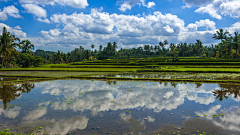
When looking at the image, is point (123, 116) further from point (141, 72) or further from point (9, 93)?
point (141, 72)

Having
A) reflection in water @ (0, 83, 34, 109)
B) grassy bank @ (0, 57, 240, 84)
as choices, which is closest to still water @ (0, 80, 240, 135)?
reflection in water @ (0, 83, 34, 109)

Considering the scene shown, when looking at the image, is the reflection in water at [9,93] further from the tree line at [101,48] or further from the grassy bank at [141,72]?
the tree line at [101,48]

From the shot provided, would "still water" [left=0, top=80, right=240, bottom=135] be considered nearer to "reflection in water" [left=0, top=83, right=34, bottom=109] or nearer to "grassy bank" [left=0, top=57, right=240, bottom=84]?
"reflection in water" [left=0, top=83, right=34, bottom=109]

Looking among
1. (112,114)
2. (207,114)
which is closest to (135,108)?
(112,114)

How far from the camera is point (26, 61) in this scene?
166 ft

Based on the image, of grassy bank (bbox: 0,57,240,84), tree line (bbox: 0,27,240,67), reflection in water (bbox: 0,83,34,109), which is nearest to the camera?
reflection in water (bbox: 0,83,34,109)

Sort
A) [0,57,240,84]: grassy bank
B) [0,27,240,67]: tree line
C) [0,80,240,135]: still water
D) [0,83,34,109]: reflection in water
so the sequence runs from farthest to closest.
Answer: [0,27,240,67]: tree line, [0,57,240,84]: grassy bank, [0,83,34,109]: reflection in water, [0,80,240,135]: still water

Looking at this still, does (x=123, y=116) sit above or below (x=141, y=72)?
above

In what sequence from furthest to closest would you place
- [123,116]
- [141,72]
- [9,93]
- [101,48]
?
[101,48] < [141,72] < [9,93] < [123,116]

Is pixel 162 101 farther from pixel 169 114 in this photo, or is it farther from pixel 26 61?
pixel 26 61

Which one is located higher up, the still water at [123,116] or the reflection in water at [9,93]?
the still water at [123,116]

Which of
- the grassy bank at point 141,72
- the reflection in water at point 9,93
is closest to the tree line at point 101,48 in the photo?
the grassy bank at point 141,72

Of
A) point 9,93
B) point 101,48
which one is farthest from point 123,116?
point 101,48

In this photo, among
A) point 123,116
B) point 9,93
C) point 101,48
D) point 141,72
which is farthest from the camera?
point 101,48
